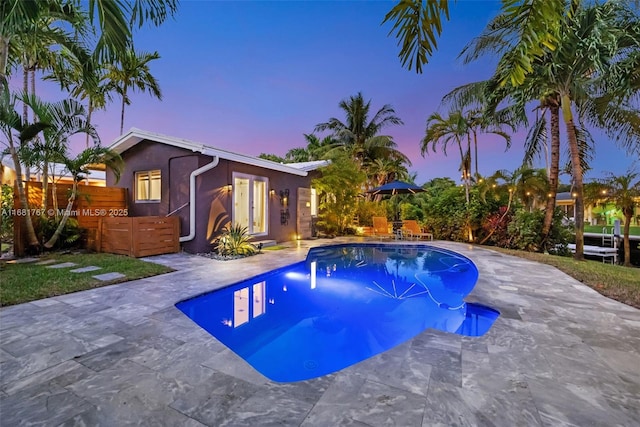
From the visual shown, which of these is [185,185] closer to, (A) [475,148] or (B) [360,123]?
(A) [475,148]

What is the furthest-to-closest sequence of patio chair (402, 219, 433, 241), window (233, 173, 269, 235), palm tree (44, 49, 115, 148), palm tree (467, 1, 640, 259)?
patio chair (402, 219, 433, 241) → window (233, 173, 269, 235) → palm tree (467, 1, 640, 259) → palm tree (44, 49, 115, 148)

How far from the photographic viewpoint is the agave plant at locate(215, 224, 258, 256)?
854 cm

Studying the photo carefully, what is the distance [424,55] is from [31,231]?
9804 mm

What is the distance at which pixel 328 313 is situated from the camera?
470cm

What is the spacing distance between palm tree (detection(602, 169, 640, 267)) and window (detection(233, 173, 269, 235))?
39.0 feet

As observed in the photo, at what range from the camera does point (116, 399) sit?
2.13 meters

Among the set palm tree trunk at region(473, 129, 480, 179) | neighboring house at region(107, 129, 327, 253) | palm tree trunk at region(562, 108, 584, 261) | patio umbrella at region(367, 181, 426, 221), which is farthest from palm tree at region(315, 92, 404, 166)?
palm tree trunk at region(562, 108, 584, 261)

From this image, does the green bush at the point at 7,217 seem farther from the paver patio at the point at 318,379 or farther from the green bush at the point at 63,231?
the paver patio at the point at 318,379

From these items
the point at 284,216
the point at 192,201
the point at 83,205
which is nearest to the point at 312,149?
the point at 284,216

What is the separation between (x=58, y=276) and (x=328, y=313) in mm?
5149

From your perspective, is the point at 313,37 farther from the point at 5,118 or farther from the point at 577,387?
the point at 577,387

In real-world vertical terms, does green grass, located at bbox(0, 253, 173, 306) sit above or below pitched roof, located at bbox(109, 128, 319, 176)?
below

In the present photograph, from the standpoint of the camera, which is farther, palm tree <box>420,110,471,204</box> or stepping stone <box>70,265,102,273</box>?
palm tree <box>420,110,471,204</box>

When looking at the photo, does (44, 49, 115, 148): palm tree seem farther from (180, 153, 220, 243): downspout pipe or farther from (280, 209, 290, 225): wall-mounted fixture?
(280, 209, 290, 225): wall-mounted fixture
